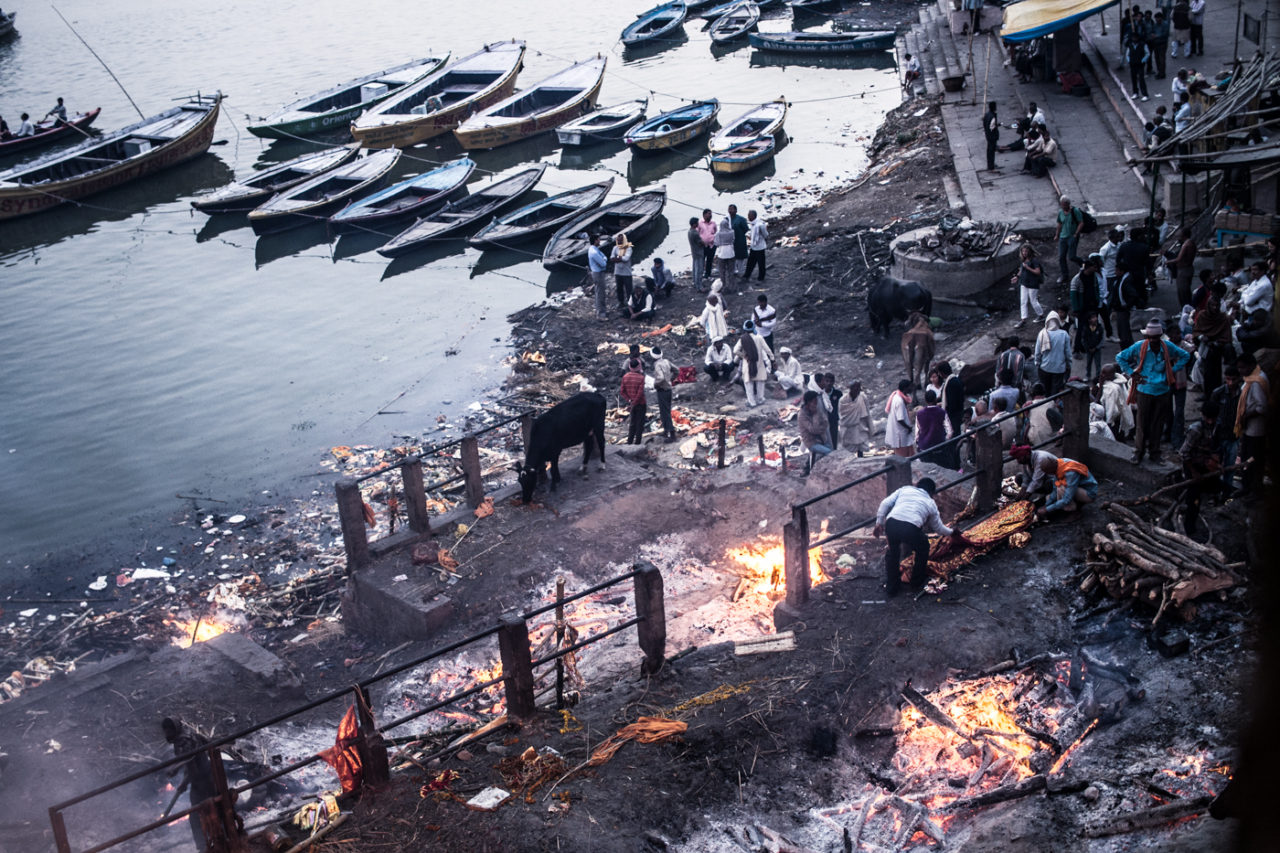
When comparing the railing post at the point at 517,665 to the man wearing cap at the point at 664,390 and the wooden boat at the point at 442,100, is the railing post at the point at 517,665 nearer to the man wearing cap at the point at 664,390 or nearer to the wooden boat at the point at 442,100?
the man wearing cap at the point at 664,390

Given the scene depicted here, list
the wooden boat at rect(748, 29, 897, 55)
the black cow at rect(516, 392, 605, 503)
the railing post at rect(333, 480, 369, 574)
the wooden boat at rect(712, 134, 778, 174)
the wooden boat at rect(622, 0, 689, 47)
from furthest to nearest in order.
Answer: the wooden boat at rect(622, 0, 689, 47), the wooden boat at rect(748, 29, 897, 55), the wooden boat at rect(712, 134, 778, 174), the black cow at rect(516, 392, 605, 503), the railing post at rect(333, 480, 369, 574)

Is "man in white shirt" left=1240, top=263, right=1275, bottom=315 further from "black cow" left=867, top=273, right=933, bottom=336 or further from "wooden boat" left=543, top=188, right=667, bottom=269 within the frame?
"wooden boat" left=543, top=188, right=667, bottom=269

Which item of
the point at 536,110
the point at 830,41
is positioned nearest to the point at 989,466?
the point at 536,110

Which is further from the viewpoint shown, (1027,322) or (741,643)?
(1027,322)

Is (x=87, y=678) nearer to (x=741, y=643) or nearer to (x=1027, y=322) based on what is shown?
(x=741, y=643)

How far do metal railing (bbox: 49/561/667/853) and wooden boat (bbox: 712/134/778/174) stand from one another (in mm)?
23762

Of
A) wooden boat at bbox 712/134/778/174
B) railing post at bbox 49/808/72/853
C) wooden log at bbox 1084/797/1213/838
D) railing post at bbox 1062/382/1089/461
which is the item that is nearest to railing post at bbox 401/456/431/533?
railing post at bbox 49/808/72/853

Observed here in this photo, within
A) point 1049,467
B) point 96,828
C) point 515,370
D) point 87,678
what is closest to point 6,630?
point 87,678

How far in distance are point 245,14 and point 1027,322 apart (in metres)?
61.5

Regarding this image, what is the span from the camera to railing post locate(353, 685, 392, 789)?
26.1ft

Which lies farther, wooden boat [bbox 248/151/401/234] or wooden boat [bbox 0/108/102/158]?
wooden boat [bbox 0/108/102/158]

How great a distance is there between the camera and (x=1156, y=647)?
821 centimetres

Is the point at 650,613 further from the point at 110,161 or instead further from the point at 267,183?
the point at 110,161

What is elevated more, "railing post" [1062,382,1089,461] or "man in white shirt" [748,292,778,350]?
"railing post" [1062,382,1089,461]
